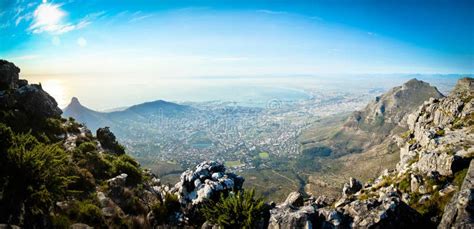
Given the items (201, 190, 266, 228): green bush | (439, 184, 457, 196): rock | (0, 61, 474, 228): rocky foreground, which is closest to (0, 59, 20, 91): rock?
(0, 61, 474, 228): rocky foreground

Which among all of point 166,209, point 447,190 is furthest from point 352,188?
point 166,209

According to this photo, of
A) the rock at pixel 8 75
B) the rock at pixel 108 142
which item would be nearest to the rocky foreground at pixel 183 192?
the rock at pixel 8 75

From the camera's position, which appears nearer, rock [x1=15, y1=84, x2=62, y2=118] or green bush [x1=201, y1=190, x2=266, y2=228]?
green bush [x1=201, y1=190, x2=266, y2=228]

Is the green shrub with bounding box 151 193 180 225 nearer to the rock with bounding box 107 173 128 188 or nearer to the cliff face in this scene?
the rock with bounding box 107 173 128 188

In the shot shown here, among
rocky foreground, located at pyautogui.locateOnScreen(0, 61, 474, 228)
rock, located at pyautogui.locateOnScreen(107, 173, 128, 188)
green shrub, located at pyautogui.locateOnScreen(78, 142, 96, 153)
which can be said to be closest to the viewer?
rocky foreground, located at pyautogui.locateOnScreen(0, 61, 474, 228)

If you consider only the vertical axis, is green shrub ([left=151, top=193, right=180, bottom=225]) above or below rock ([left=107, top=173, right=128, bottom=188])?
below

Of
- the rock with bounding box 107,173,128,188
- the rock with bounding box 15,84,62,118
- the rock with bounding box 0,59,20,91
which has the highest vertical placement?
the rock with bounding box 0,59,20,91

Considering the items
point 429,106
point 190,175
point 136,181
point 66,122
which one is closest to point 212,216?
point 190,175

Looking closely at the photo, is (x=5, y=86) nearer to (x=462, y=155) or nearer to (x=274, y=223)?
(x=274, y=223)
